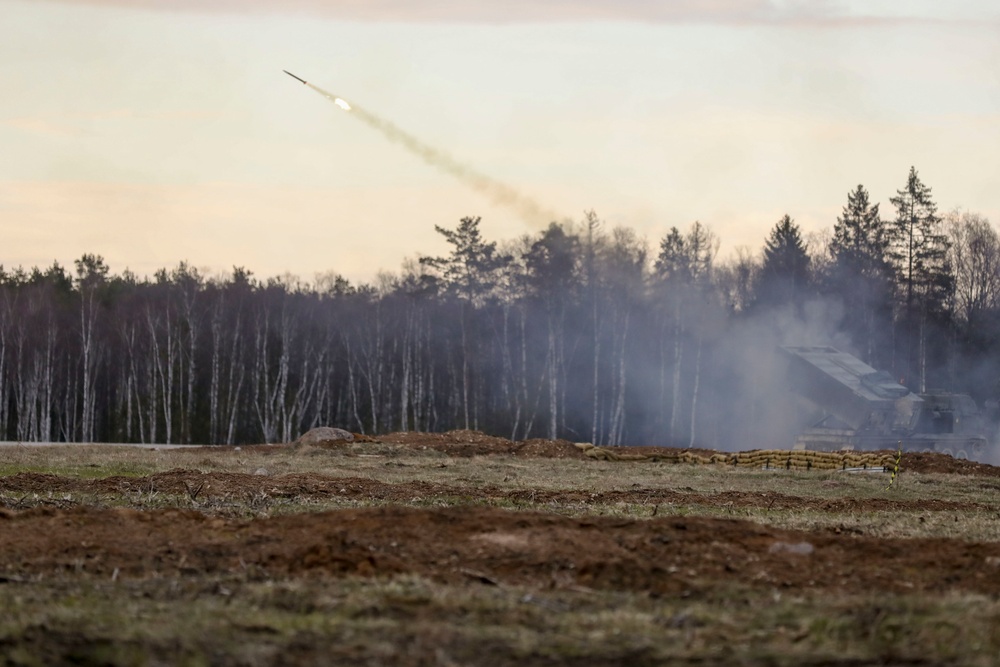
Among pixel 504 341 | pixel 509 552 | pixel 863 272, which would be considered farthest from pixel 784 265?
pixel 509 552

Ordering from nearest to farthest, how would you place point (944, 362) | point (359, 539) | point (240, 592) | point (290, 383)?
point (240, 592) < point (359, 539) < point (944, 362) < point (290, 383)

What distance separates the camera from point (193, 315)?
7194 centimetres

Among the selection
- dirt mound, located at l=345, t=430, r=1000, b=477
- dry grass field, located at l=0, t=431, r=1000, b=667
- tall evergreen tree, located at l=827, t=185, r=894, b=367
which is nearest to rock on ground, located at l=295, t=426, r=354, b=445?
dirt mound, located at l=345, t=430, r=1000, b=477

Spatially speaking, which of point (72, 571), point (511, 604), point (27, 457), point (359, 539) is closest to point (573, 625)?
point (511, 604)

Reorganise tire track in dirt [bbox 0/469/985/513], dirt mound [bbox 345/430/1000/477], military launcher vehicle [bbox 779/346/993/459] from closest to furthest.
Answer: tire track in dirt [bbox 0/469/985/513], dirt mound [bbox 345/430/1000/477], military launcher vehicle [bbox 779/346/993/459]

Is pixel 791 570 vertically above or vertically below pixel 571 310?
below

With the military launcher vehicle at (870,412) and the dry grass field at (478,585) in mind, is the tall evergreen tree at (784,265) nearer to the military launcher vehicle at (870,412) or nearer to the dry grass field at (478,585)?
the military launcher vehicle at (870,412)

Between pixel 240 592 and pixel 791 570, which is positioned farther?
pixel 791 570

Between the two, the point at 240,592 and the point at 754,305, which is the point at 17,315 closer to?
the point at 754,305

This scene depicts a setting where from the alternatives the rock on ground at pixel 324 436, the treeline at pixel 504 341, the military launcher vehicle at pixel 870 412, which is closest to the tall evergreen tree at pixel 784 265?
the treeline at pixel 504 341

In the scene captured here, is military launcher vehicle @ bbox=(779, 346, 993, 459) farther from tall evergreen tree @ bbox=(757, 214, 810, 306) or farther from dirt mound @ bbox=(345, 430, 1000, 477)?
tall evergreen tree @ bbox=(757, 214, 810, 306)

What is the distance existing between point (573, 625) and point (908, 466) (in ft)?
96.5

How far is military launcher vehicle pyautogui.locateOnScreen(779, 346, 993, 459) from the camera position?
146ft

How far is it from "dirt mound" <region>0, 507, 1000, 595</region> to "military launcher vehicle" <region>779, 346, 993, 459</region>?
106 ft
